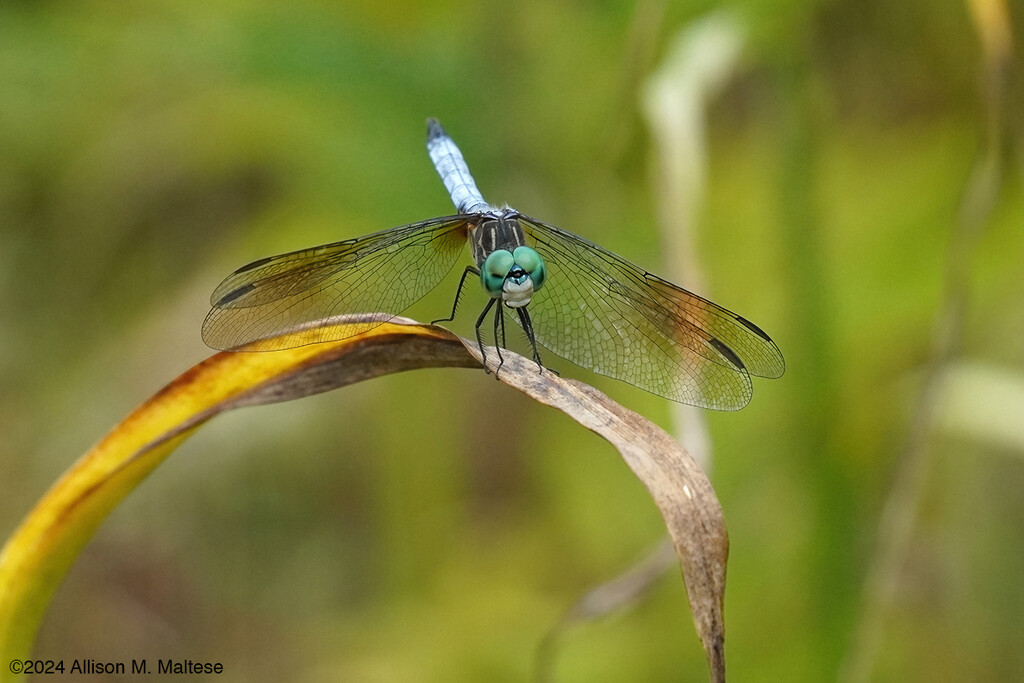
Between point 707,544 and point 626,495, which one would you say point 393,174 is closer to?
point 626,495

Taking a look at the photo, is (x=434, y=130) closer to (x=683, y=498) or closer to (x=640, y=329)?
(x=640, y=329)

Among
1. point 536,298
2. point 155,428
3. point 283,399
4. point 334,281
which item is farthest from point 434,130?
point 155,428

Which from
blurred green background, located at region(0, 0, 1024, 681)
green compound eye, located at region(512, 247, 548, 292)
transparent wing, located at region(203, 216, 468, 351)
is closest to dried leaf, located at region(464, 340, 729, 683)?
transparent wing, located at region(203, 216, 468, 351)

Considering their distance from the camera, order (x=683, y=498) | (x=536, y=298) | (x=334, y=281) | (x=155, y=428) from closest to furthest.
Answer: (x=683, y=498) < (x=155, y=428) < (x=334, y=281) < (x=536, y=298)

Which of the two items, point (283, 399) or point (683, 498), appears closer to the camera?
point (683, 498)

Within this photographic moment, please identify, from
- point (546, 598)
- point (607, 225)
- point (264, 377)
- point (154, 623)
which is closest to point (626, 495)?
point (546, 598)

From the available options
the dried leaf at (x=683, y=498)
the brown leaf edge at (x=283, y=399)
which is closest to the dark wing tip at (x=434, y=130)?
the brown leaf edge at (x=283, y=399)

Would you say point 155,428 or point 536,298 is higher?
point 536,298
